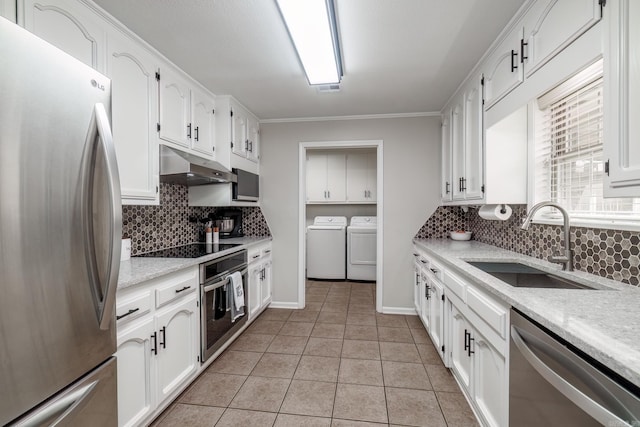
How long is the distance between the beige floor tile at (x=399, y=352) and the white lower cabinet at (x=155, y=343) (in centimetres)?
149

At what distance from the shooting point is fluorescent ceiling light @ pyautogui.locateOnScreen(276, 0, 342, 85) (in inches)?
57.9

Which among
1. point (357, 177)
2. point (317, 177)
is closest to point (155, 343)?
point (317, 177)

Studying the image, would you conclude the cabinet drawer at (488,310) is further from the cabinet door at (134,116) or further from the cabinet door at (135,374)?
the cabinet door at (134,116)

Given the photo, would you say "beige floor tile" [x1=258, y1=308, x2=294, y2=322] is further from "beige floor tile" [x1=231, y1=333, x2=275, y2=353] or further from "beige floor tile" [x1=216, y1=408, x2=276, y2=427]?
"beige floor tile" [x1=216, y1=408, x2=276, y2=427]

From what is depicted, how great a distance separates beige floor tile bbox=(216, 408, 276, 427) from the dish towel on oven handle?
0.80m

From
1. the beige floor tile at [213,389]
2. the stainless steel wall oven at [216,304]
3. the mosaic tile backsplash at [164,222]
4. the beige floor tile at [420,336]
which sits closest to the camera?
the beige floor tile at [213,389]

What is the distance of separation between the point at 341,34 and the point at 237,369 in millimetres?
2481

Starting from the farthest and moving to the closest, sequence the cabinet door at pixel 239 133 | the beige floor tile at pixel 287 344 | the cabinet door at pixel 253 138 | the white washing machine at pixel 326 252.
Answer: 1. the white washing machine at pixel 326 252
2. the cabinet door at pixel 253 138
3. the cabinet door at pixel 239 133
4. the beige floor tile at pixel 287 344

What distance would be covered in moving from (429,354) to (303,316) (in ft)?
4.64

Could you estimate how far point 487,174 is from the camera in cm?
201

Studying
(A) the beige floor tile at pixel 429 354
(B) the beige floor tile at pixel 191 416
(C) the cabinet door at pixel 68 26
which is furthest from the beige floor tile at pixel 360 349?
(C) the cabinet door at pixel 68 26

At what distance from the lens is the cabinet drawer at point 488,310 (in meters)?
1.20

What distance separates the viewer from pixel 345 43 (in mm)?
1872

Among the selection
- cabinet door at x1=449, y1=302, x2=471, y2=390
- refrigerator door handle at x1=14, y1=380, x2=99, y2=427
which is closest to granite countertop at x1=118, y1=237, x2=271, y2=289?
refrigerator door handle at x1=14, y1=380, x2=99, y2=427
